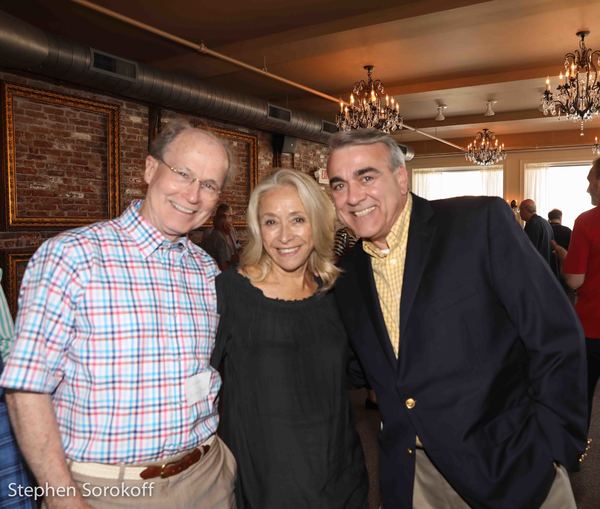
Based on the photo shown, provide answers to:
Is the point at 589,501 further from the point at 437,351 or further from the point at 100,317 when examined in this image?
the point at 100,317

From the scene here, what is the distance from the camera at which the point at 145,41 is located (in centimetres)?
663

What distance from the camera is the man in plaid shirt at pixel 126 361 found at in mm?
1358

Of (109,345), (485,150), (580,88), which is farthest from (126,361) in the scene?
(485,150)

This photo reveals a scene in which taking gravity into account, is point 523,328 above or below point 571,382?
Answer: above

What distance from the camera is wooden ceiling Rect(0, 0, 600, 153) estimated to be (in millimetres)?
5461

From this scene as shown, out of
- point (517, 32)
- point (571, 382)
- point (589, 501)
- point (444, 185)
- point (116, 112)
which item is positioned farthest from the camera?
point (444, 185)

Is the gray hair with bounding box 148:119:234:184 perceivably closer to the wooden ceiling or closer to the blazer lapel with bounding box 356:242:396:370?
the blazer lapel with bounding box 356:242:396:370

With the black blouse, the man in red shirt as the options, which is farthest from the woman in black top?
Answer: the man in red shirt

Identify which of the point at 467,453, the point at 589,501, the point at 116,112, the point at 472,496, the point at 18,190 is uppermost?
the point at 116,112

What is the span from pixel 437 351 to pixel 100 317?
990mm

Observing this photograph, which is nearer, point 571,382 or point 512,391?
point 571,382

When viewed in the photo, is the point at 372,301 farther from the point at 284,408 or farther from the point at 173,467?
the point at 173,467

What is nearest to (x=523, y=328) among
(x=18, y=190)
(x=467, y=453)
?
(x=467, y=453)

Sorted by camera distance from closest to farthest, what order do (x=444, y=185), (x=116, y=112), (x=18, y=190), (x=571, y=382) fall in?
(x=571, y=382), (x=18, y=190), (x=116, y=112), (x=444, y=185)
